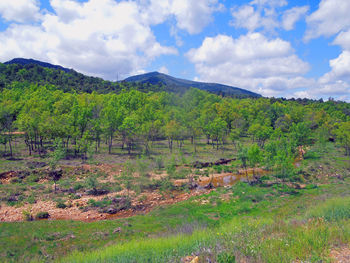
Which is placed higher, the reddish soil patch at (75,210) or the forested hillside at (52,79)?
the forested hillside at (52,79)

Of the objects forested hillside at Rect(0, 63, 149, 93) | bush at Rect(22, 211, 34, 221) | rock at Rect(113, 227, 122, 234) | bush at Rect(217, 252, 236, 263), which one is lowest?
bush at Rect(22, 211, 34, 221)

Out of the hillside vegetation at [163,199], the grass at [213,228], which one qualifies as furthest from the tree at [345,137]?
the grass at [213,228]

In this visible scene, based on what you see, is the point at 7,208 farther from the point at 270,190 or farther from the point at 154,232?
the point at 270,190

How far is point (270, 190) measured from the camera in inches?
958

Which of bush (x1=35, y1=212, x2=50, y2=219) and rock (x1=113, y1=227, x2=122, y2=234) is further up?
rock (x1=113, y1=227, x2=122, y2=234)

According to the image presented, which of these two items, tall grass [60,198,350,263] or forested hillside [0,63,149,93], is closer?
tall grass [60,198,350,263]

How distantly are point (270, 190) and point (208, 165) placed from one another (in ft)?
42.9

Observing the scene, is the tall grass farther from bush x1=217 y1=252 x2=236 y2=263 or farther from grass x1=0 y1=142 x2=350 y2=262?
bush x1=217 y1=252 x2=236 y2=263

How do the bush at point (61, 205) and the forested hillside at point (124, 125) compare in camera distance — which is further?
the forested hillside at point (124, 125)

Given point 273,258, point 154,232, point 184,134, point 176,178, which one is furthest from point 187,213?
point 184,134

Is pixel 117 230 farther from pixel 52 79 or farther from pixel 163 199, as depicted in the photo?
pixel 52 79

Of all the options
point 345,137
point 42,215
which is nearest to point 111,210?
point 42,215

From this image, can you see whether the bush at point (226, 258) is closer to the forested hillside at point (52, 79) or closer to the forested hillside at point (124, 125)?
the forested hillside at point (124, 125)

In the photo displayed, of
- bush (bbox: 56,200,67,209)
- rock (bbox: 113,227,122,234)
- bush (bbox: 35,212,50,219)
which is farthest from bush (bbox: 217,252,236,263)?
bush (bbox: 56,200,67,209)
